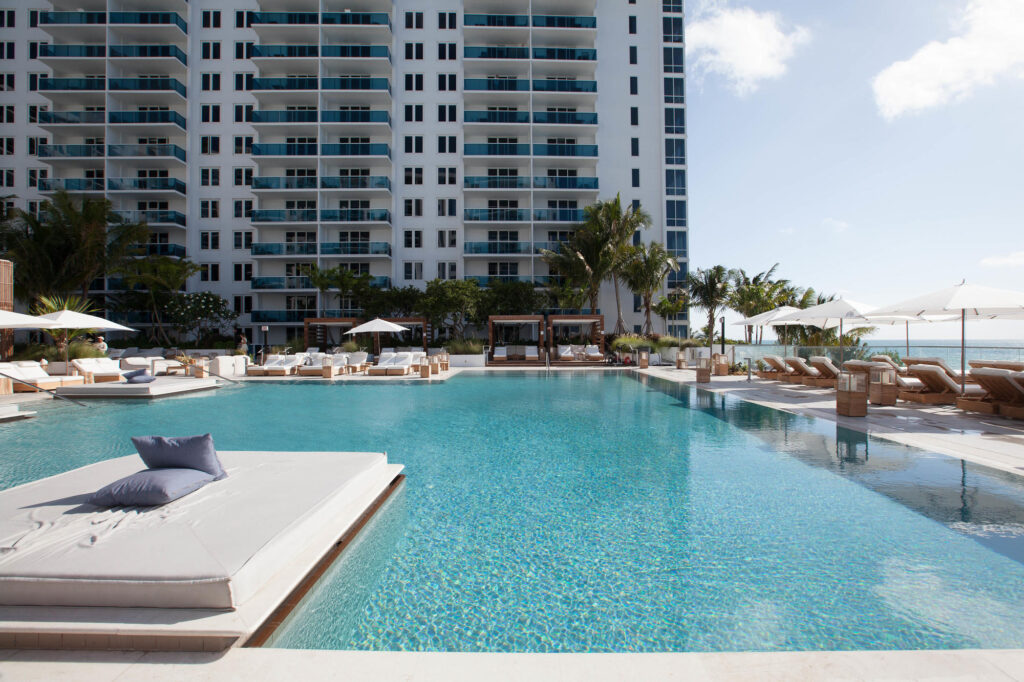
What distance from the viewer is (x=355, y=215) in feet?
105

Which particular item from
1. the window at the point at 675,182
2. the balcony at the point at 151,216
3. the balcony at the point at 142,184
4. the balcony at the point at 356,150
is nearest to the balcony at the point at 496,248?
the balcony at the point at 356,150

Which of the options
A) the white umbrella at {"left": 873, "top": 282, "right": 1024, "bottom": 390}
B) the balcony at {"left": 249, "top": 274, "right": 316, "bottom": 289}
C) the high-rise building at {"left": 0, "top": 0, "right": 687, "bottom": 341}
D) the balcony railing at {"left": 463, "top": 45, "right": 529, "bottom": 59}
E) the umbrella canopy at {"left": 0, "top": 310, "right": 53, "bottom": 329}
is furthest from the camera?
the balcony railing at {"left": 463, "top": 45, "right": 529, "bottom": 59}

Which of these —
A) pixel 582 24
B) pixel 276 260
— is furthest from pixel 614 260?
pixel 276 260

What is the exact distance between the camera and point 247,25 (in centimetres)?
3366

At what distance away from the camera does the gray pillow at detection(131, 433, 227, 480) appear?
4004 mm

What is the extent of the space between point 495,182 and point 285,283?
15.2 metres

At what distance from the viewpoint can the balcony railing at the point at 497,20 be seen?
106 ft

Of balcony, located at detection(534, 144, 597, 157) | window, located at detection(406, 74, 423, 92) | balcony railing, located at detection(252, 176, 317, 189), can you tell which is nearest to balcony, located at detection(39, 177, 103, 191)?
balcony railing, located at detection(252, 176, 317, 189)

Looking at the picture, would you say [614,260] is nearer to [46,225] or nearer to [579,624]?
[579,624]

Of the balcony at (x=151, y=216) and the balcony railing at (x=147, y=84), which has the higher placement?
the balcony railing at (x=147, y=84)

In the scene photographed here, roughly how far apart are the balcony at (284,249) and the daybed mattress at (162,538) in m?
29.8

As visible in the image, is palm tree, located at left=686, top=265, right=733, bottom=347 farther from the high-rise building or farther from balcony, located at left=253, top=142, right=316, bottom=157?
balcony, located at left=253, top=142, right=316, bottom=157

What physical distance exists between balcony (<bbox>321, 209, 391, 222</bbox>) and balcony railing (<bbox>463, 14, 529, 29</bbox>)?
46.1ft

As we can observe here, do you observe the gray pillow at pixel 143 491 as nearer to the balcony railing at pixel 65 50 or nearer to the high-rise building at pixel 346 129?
the high-rise building at pixel 346 129
